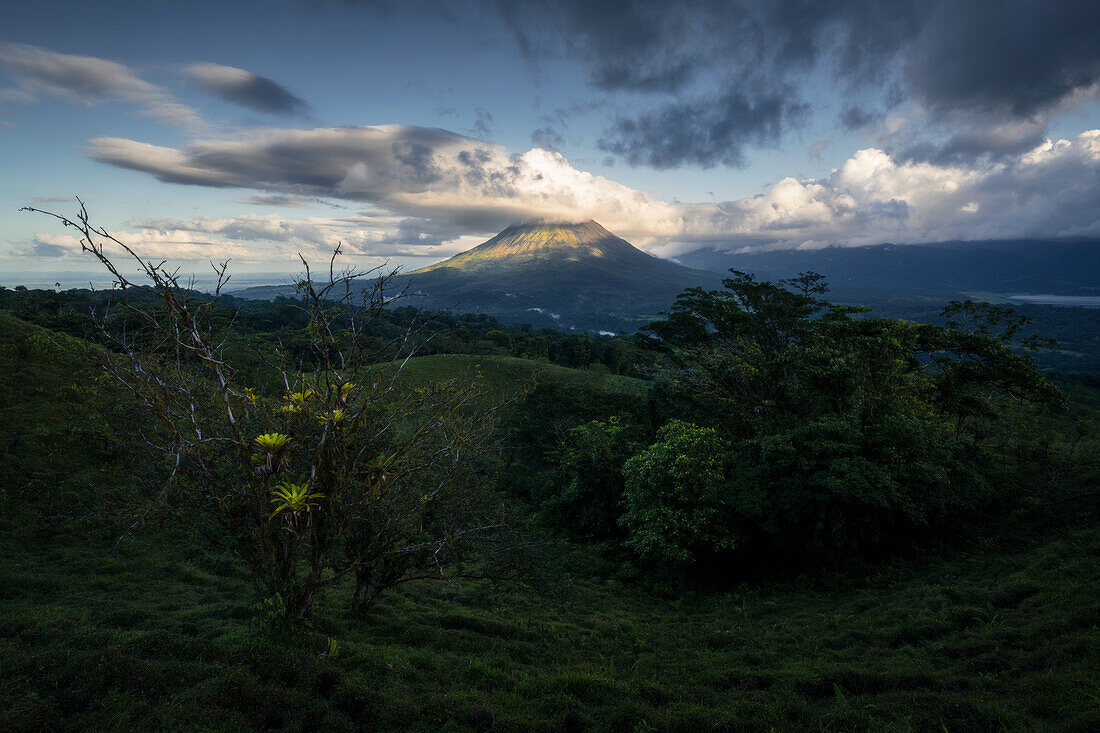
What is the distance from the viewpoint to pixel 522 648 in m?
Answer: 9.53

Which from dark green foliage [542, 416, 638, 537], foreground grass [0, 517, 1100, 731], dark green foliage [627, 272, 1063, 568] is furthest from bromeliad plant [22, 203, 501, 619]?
dark green foliage [542, 416, 638, 537]

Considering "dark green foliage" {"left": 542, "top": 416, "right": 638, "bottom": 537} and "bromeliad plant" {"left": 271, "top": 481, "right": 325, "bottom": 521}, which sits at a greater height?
"bromeliad plant" {"left": 271, "top": 481, "right": 325, "bottom": 521}

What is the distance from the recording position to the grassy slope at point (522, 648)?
18.8 feet

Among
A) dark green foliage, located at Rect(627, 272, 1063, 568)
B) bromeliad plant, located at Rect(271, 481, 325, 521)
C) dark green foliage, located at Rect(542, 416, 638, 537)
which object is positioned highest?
bromeliad plant, located at Rect(271, 481, 325, 521)

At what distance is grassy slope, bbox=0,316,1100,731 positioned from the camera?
5.74 metres

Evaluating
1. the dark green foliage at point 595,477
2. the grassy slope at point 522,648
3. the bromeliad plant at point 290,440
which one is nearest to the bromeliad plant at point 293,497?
the bromeliad plant at point 290,440

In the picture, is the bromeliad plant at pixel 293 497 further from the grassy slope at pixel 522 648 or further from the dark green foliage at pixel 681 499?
the dark green foliage at pixel 681 499

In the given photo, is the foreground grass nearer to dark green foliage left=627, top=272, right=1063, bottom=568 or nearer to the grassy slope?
the grassy slope

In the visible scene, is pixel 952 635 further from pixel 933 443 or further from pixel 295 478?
pixel 295 478

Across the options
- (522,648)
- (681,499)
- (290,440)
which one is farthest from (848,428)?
(290,440)

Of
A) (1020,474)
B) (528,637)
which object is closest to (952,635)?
(528,637)

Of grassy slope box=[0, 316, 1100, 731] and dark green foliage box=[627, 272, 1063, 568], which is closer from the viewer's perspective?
grassy slope box=[0, 316, 1100, 731]

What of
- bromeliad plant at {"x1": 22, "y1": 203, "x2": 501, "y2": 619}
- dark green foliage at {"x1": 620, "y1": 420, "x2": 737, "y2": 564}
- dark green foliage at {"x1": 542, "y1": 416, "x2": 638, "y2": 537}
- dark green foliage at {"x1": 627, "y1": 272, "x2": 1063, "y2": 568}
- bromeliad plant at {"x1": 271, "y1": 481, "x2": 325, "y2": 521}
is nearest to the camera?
bromeliad plant at {"x1": 271, "y1": 481, "x2": 325, "y2": 521}

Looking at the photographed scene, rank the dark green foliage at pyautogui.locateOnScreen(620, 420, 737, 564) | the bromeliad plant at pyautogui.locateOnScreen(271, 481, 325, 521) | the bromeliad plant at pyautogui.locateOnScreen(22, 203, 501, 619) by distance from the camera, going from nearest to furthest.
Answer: the bromeliad plant at pyautogui.locateOnScreen(271, 481, 325, 521)
the bromeliad plant at pyautogui.locateOnScreen(22, 203, 501, 619)
the dark green foliage at pyautogui.locateOnScreen(620, 420, 737, 564)
